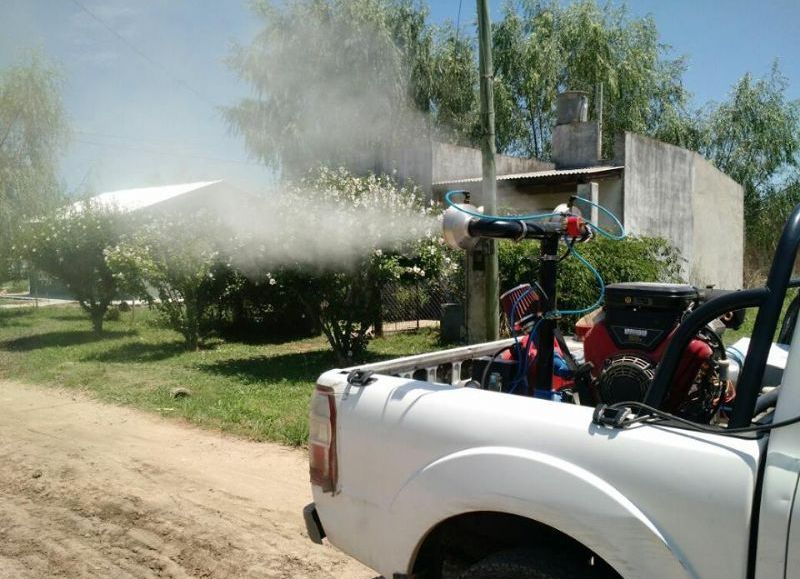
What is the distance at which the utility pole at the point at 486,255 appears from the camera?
303 inches

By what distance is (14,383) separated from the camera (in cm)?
986

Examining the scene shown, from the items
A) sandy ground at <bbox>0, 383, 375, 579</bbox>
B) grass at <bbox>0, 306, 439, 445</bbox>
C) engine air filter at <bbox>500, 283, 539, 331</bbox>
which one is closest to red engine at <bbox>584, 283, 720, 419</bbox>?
engine air filter at <bbox>500, 283, 539, 331</bbox>

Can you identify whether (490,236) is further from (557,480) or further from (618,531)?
(618,531)

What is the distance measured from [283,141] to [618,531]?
1718 cm

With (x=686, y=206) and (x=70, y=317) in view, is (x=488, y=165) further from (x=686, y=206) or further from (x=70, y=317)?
(x=70, y=317)

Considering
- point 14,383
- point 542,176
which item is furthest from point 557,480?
point 542,176

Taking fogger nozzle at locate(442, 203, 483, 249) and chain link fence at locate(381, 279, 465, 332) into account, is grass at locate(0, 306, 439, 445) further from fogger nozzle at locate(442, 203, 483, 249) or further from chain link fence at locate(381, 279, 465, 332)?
fogger nozzle at locate(442, 203, 483, 249)

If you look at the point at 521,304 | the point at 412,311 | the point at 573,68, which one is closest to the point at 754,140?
the point at 573,68

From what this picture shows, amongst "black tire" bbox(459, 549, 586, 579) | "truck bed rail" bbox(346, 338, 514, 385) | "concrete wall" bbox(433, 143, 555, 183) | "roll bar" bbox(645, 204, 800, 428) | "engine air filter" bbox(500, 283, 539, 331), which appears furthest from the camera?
"concrete wall" bbox(433, 143, 555, 183)

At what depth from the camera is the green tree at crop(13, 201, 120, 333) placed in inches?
576

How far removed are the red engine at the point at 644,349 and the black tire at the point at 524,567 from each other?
0.93 meters

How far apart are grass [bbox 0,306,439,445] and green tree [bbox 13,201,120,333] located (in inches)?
43.0

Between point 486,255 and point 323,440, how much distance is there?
17.6 feet

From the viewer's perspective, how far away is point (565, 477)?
1842mm
